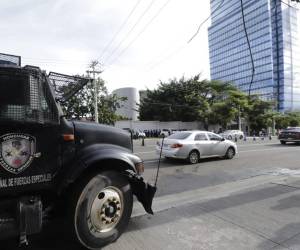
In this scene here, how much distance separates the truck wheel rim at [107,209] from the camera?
360 centimetres

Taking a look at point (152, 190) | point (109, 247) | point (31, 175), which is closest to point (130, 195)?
point (152, 190)

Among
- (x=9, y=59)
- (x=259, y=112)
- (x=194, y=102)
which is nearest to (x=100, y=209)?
(x=9, y=59)

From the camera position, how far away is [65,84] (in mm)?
4301

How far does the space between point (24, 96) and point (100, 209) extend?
1.64 meters

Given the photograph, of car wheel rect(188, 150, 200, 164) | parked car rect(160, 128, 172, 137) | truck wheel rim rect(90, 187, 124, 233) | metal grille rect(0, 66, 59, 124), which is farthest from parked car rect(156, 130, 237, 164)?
metal grille rect(0, 66, 59, 124)

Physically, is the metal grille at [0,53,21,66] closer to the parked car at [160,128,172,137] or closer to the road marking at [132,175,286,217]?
the parked car at [160,128,172,137]

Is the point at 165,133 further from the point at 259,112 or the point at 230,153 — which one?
the point at 259,112

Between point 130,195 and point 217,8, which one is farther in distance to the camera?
point 217,8

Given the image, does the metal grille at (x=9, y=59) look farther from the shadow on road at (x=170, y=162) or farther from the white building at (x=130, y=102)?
the white building at (x=130, y=102)

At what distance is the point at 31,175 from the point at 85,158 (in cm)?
63

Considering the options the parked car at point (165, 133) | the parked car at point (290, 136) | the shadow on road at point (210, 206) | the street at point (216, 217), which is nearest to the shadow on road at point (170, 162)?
the parked car at point (165, 133)

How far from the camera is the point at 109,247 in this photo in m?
3.76

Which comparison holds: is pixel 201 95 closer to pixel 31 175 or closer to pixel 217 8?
pixel 217 8

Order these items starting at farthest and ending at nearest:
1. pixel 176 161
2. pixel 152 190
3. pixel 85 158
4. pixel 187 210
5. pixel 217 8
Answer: pixel 176 161 < pixel 217 8 < pixel 187 210 < pixel 152 190 < pixel 85 158
